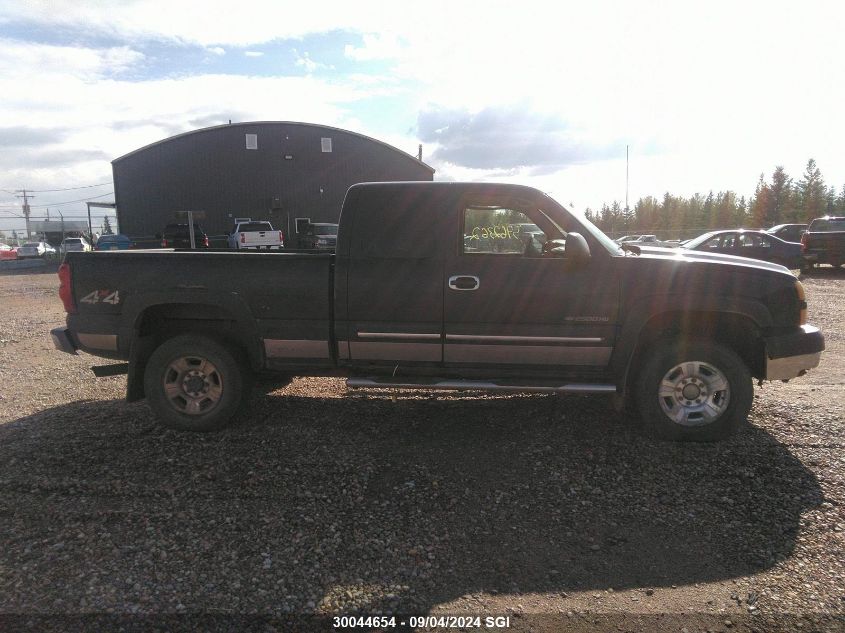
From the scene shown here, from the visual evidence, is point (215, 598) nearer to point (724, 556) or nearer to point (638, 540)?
point (638, 540)

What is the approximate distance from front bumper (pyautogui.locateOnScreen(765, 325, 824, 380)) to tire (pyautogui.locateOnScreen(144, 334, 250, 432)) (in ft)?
13.9

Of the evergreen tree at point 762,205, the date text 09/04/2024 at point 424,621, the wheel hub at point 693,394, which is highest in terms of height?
the evergreen tree at point 762,205

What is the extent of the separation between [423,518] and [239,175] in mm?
34943

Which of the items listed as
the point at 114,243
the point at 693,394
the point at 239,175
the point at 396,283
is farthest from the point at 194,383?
the point at 239,175

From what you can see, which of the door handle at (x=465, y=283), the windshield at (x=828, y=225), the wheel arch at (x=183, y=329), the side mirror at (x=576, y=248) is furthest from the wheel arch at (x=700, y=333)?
the windshield at (x=828, y=225)

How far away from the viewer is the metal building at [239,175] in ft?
112

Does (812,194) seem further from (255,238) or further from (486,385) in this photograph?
(486,385)

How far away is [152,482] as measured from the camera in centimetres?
395

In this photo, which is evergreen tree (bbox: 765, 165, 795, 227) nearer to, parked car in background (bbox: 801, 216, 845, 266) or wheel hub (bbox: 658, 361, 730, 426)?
parked car in background (bbox: 801, 216, 845, 266)

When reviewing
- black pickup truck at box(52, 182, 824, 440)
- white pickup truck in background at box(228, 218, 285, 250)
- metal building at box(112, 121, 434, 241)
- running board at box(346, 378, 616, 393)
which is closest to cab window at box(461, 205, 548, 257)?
black pickup truck at box(52, 182, 824, 440)

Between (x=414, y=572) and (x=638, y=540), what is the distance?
1.31 metres

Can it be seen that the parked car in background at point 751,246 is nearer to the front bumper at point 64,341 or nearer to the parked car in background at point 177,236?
the front bumper at point 64,341

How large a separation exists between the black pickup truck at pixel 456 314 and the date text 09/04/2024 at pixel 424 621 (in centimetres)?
202

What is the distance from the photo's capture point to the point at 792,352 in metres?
4.40
